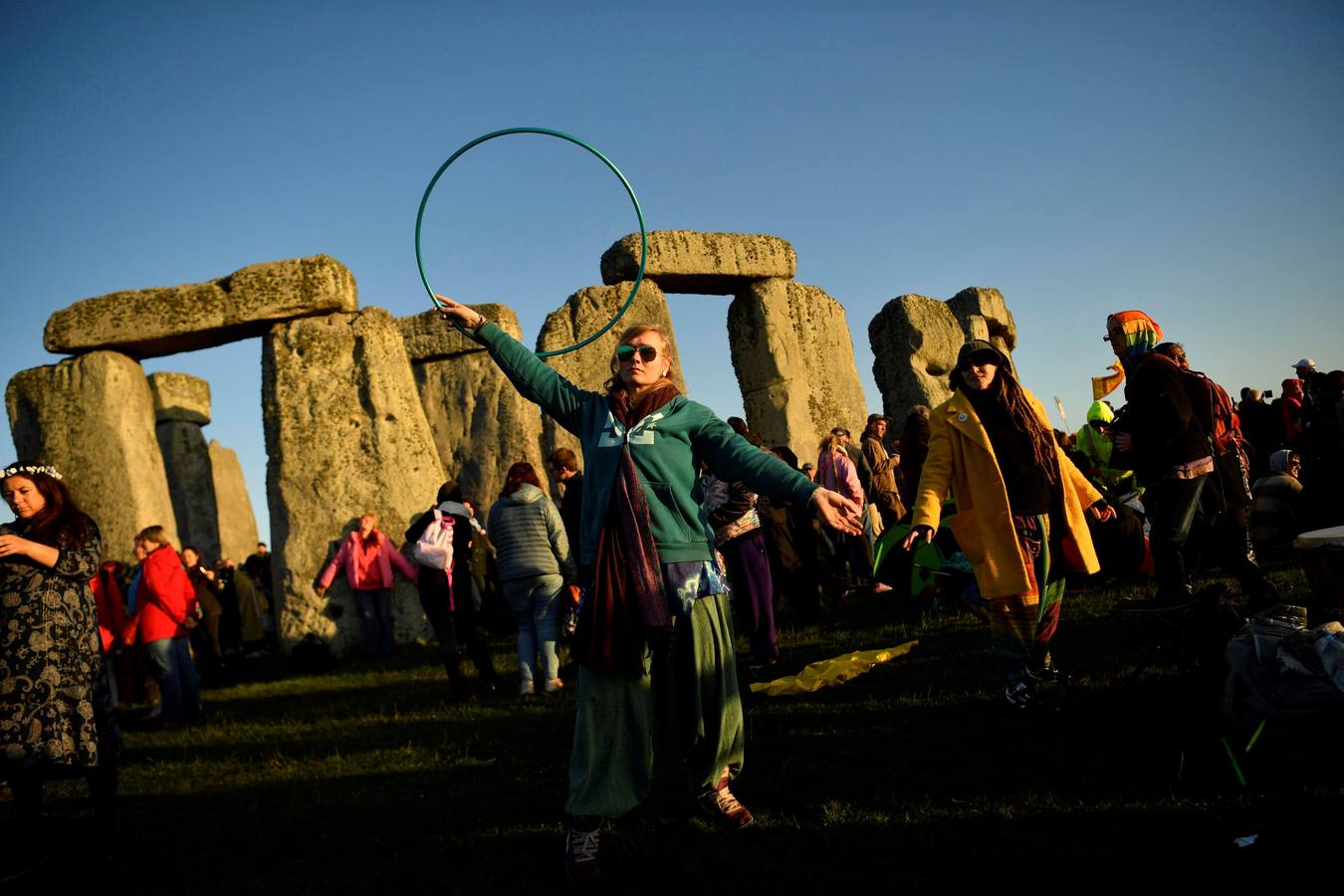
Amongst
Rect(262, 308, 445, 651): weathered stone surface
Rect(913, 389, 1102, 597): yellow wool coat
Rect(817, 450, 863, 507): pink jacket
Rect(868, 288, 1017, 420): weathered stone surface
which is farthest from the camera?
Rect(868, 288, 1017, 420): weathered stone surface

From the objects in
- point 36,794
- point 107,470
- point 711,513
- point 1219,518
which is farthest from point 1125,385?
point 107,470

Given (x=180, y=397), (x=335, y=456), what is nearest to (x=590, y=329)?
(x=335, y=456)

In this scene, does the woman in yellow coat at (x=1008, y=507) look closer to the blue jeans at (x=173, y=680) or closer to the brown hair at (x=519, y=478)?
the brown hair at (x=519, y=478)

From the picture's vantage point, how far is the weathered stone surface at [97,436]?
1198 centimetres

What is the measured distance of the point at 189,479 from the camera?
1962 centimetres

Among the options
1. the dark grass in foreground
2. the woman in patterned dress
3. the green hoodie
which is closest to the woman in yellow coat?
the dark grass in foreground

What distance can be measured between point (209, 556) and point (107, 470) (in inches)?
352

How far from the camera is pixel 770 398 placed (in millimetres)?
13547

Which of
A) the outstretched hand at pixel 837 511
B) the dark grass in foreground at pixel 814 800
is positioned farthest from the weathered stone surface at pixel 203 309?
the outstretched hand at pixel 837 511

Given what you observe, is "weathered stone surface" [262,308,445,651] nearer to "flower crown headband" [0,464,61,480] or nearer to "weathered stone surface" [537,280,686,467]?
"weathered stone surface" [537,280,686,467]

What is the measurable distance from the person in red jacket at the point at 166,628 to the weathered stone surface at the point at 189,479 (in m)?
11.9

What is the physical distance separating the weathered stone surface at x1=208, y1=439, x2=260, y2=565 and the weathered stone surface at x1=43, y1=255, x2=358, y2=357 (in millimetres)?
9534

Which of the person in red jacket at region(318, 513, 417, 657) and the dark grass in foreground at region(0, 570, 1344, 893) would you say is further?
the person in red jacket at region(318, 513, 417, 657)

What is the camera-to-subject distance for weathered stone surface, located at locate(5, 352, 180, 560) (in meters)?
12.0
